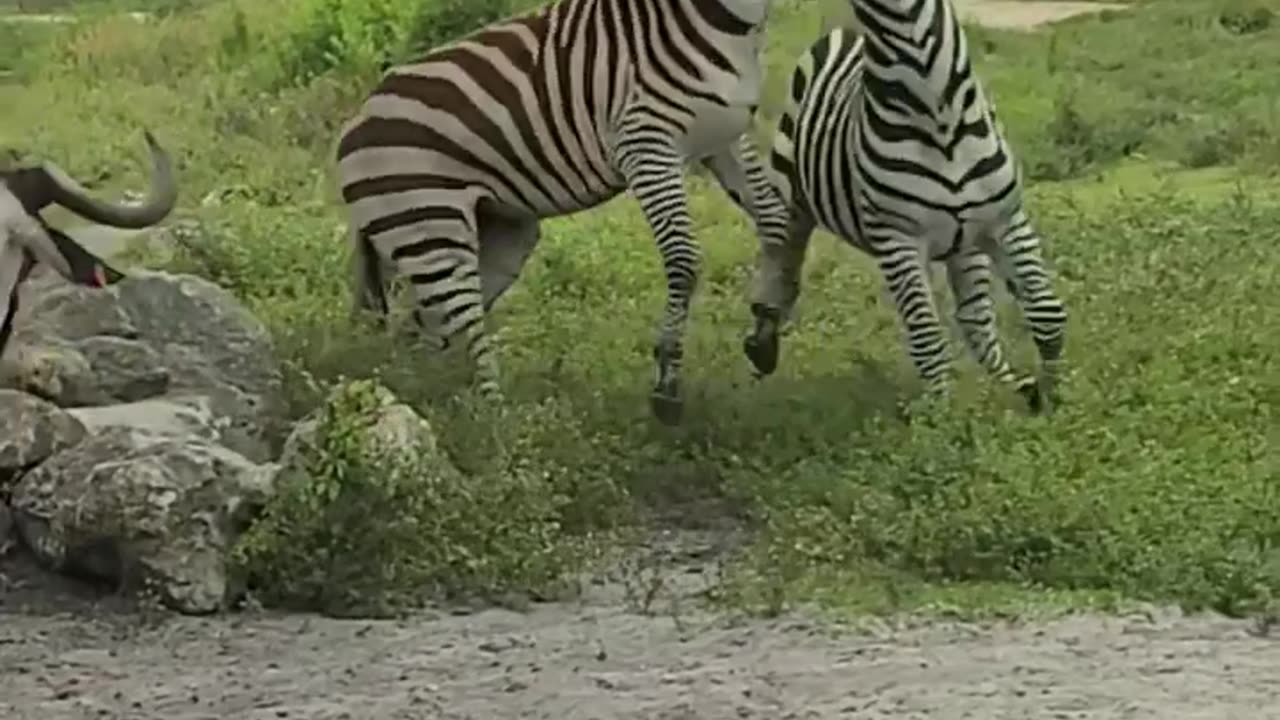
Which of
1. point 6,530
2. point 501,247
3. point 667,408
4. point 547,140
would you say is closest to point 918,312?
point 667,408

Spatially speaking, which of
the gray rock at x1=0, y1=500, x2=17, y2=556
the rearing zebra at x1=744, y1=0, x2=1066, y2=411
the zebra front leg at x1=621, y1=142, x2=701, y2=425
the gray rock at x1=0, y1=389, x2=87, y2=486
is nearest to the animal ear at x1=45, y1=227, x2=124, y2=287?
the gray rock at x1=0, y1=389, x2=87, y2=486

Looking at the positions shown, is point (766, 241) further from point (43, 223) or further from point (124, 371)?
point (124, 371)

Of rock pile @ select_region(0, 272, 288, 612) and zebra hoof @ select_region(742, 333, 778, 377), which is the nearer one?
rock pile @ select_region(0, 272, 288, 612)

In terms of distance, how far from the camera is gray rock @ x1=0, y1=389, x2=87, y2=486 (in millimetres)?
7430

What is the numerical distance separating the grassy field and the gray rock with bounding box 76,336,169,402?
0.65 meters

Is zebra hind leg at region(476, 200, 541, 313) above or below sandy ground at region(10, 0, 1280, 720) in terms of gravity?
above

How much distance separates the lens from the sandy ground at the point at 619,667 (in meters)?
5.85

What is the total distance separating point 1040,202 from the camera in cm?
1380

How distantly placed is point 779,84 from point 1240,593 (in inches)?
405

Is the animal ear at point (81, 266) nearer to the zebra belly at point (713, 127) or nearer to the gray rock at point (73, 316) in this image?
the gray rock at point (73, 316)

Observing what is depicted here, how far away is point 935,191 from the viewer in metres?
8.77

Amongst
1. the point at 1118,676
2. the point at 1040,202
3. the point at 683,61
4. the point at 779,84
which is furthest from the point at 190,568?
the point at 779,84

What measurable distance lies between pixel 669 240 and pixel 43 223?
2306mm

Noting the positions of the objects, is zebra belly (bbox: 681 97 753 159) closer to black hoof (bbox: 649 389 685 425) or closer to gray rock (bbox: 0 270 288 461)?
black hoof (bbox: 649 389 685 425)
